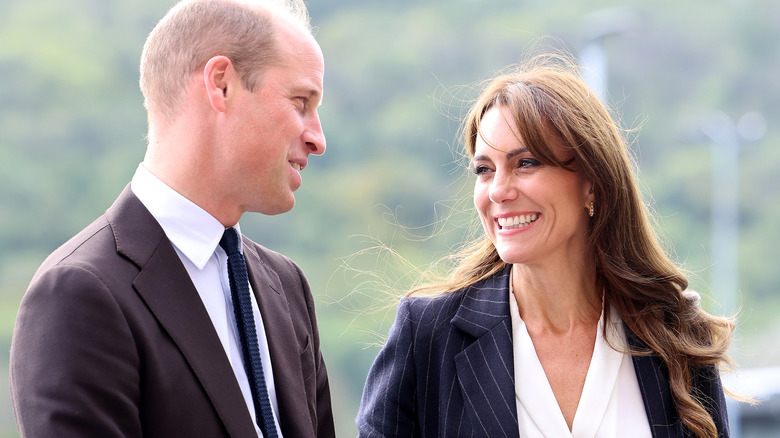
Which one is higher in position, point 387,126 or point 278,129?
point 387,126

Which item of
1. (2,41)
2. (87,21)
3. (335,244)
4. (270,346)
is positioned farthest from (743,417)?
(270,346)

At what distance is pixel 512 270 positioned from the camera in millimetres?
2965

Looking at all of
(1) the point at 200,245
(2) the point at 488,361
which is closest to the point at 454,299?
(2) the point at 488,361

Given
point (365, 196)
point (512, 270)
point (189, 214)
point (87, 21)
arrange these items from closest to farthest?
point (189, 214)
point (512, 270)
point (87, 21)
point (365, 196)

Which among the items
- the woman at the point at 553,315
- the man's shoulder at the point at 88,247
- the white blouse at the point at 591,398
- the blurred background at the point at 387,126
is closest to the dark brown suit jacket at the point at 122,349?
the man's shoulder at the point at 88,247

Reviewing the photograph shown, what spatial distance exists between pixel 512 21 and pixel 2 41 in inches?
368

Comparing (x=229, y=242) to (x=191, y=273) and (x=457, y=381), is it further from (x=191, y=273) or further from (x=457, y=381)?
(x=457, y=381)

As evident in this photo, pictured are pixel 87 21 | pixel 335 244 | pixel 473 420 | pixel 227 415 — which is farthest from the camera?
pixel 335 244

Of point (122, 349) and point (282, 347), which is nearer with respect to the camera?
point (122, 349)

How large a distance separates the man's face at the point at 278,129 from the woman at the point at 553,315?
0.66 meters

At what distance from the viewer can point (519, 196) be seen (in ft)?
8.80

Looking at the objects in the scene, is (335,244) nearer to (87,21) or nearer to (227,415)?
(87,21)

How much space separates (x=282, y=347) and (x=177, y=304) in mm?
406

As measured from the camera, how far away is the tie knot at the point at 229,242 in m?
2.27
